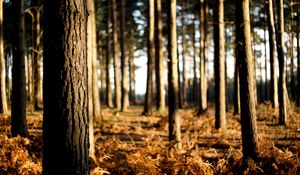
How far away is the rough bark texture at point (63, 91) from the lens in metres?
3.25

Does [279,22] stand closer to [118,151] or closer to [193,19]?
[118,151]

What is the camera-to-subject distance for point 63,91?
10.7ft

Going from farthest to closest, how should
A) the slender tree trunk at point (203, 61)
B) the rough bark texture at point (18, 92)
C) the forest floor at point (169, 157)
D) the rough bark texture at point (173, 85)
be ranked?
the slender tree trunk at point (203, 61) → the rough bark texture at point (173, 85) → the rough bark texture at point (18, 92) → the forest floor at point (169, 157)

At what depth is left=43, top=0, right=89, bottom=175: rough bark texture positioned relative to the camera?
325 centimetres

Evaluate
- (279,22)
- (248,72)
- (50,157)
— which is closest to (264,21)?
(279,22)

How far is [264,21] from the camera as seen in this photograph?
27719mm

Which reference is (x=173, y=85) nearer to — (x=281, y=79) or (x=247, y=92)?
(x=247, y=92)

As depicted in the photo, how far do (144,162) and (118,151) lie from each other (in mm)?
1815

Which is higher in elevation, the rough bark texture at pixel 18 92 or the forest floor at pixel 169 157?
the rough bark texture at pixel 18 92

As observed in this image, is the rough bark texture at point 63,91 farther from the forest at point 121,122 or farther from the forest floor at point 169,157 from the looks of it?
the forest floor at point 169,157

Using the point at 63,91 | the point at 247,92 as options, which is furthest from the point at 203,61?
the point at 63,91

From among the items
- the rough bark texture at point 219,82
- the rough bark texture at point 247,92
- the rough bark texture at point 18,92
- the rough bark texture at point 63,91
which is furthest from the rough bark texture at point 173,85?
the rough bark texture at point 63,91

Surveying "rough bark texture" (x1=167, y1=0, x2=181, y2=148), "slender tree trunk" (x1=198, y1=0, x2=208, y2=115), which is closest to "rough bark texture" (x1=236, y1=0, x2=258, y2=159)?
"rough bark texture" (x1=167, y1=0, x2=181, y2=148)

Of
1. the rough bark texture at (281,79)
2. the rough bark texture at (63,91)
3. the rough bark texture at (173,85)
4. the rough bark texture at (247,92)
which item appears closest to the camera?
the rough bark texture at (63,91)
